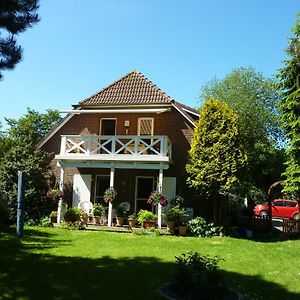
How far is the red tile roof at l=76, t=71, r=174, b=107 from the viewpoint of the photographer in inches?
827

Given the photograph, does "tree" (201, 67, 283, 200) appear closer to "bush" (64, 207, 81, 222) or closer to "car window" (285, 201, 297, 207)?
"car window" (285, 201, 297, 207)

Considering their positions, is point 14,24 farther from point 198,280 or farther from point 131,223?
point 131,223

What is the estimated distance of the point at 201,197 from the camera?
19891 mm

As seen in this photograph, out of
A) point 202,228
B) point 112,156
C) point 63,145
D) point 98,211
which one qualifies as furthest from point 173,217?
point 63,145

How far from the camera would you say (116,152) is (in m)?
19.7

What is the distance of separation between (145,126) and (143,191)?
127 inches

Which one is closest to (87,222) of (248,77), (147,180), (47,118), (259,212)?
(147,180)

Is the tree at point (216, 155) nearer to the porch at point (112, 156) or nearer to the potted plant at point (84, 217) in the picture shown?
the porch at point (112, 156)

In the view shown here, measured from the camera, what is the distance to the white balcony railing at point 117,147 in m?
19.2

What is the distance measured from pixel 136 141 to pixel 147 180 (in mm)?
2516

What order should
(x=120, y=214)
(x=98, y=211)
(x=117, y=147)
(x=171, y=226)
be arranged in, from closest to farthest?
(x=171, y=226), (x=120, y=214), (x=98, y=211), (x=117, y=147)

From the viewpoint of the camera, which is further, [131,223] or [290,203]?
[290,203]

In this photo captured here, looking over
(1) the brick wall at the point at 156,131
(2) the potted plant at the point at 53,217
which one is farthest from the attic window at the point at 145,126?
(2) the potted plant at the point at 53,217

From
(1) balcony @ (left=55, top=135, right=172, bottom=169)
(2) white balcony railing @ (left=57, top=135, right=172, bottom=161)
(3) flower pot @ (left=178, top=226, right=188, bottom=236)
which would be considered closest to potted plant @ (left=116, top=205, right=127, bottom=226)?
(1) balcony @ (left=55, top=135, right=172, bottom=169)
